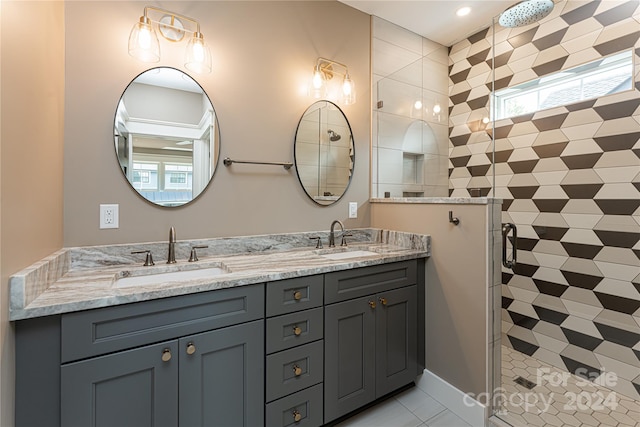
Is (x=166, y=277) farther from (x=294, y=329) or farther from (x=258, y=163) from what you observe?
(x=258, y=163)

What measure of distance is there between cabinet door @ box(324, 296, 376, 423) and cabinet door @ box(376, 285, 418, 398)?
60 millimetres

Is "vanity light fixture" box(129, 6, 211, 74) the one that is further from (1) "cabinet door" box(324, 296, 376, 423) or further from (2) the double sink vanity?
(1) "cabinet door" box(324, 296, 376, 423)

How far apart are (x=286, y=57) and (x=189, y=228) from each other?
1.31 meters

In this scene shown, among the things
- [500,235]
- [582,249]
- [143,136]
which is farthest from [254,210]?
[582,249]

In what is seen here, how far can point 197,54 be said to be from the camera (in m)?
1.60

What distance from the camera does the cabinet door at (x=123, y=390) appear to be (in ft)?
3.17

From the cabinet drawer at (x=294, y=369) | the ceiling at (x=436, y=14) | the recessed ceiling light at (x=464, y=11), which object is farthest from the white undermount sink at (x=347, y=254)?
the recessed ceiling light at (x=464, y=11)

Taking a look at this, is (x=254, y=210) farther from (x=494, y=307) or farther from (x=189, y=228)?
(x=494, y=307)

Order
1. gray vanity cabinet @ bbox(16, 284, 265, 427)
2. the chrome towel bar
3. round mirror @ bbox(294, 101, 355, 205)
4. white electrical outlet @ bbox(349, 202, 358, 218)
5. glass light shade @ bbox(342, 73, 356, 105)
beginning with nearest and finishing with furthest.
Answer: gray vanity cabinet @ bbox(16, 284, 265, 427), the chrome towel bar, round mirror @ bbox(294, 101, 355, 205), glass light shade @ bbox(342, 73, 356, 105), white electrical outlet @ bbox(349, 202, 358, 218)

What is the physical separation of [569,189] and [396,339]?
5.42 ft

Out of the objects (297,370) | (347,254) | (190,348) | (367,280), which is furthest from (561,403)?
(190,348)

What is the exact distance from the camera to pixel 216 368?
1.19m

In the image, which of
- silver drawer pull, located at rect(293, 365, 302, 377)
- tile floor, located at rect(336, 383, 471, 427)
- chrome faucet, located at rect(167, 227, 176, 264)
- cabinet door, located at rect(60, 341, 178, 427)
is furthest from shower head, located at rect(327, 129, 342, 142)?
tile floor, located at rect(336, 383, 471, 427)

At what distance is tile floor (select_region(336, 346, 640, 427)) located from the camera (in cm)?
162
